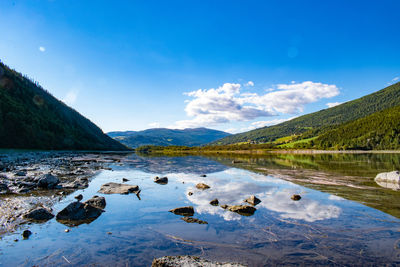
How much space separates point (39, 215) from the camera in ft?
38.8

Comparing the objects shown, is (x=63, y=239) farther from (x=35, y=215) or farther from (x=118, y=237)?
(x=35, y=215)

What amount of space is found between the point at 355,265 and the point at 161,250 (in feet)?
24.6

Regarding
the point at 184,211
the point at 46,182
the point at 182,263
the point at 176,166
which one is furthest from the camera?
the point at 176,166

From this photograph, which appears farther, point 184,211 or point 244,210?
point 244,210

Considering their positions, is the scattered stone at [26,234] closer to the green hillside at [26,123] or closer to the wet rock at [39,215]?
the wet rock at [39,215]

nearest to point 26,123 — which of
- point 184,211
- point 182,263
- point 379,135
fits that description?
point 184,211

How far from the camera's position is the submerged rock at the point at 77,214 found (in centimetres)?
1171

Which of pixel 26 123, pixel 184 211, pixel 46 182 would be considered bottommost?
pixel 184 211

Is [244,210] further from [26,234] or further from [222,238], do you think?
[26,234]

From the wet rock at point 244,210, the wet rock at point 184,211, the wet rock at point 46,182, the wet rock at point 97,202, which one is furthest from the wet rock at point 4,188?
the wet rock at point 244,210

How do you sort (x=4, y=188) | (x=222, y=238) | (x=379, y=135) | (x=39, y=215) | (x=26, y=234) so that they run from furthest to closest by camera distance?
(x=379, y=135) → (x=4, y=188) → (x=39, y=215) → (x=222, y=238) → (x=26, y=234)

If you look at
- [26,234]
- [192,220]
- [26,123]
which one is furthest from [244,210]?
[26,123]

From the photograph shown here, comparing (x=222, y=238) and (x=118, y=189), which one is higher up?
(x=118, y=189)

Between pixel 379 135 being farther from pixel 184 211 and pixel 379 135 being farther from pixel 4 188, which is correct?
pixel 4 188
